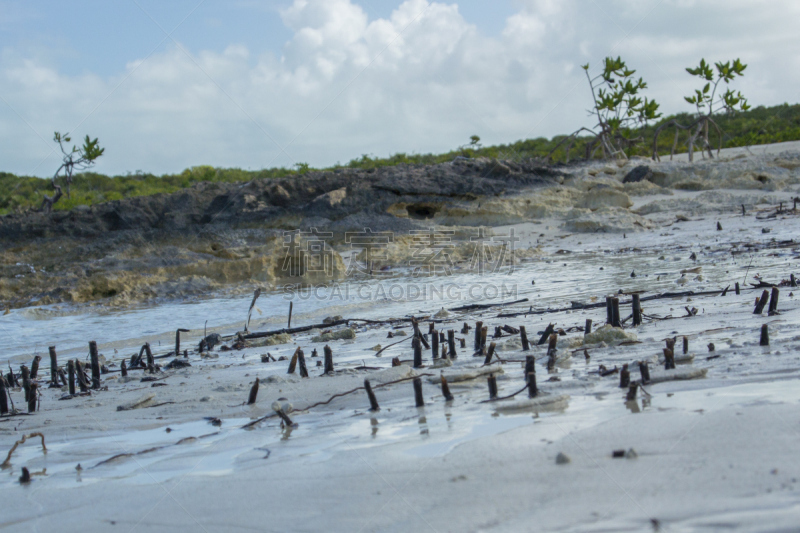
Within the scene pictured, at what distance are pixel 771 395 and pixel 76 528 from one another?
2.48m

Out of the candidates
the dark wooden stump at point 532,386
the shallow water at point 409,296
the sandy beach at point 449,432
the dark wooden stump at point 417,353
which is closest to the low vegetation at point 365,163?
the shallow water at point 409,296

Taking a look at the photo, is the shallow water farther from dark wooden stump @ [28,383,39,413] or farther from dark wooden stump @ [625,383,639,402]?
dark wooden stump @ [625,383,639,402]

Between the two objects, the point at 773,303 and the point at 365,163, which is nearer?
the point at 773,303

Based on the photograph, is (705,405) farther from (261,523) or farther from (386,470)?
(261,523)

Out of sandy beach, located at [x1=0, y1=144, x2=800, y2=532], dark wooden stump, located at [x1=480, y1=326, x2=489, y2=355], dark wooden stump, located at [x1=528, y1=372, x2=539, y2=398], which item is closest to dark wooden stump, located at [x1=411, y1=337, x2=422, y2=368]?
sandy beach, located at [x1=0, y1=144, x2=800, y2=532]

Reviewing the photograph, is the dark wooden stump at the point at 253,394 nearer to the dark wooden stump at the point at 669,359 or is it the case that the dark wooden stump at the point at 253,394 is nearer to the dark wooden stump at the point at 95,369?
the dark wooden stump at the point at 95,369

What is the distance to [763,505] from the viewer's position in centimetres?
161

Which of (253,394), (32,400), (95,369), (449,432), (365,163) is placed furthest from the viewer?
(365,163)

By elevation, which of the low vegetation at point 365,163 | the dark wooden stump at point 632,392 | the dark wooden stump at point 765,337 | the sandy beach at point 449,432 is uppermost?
the low vegetation at point 365,163

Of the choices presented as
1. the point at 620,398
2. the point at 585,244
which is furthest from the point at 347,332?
the point at 585,244

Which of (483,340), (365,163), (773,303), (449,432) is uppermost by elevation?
(365,163)

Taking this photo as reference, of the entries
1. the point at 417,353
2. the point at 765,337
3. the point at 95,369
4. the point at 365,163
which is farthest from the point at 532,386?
the point at 365,163

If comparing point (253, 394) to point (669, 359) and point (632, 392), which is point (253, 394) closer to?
point (632, 392)

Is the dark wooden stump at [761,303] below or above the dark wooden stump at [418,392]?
above
